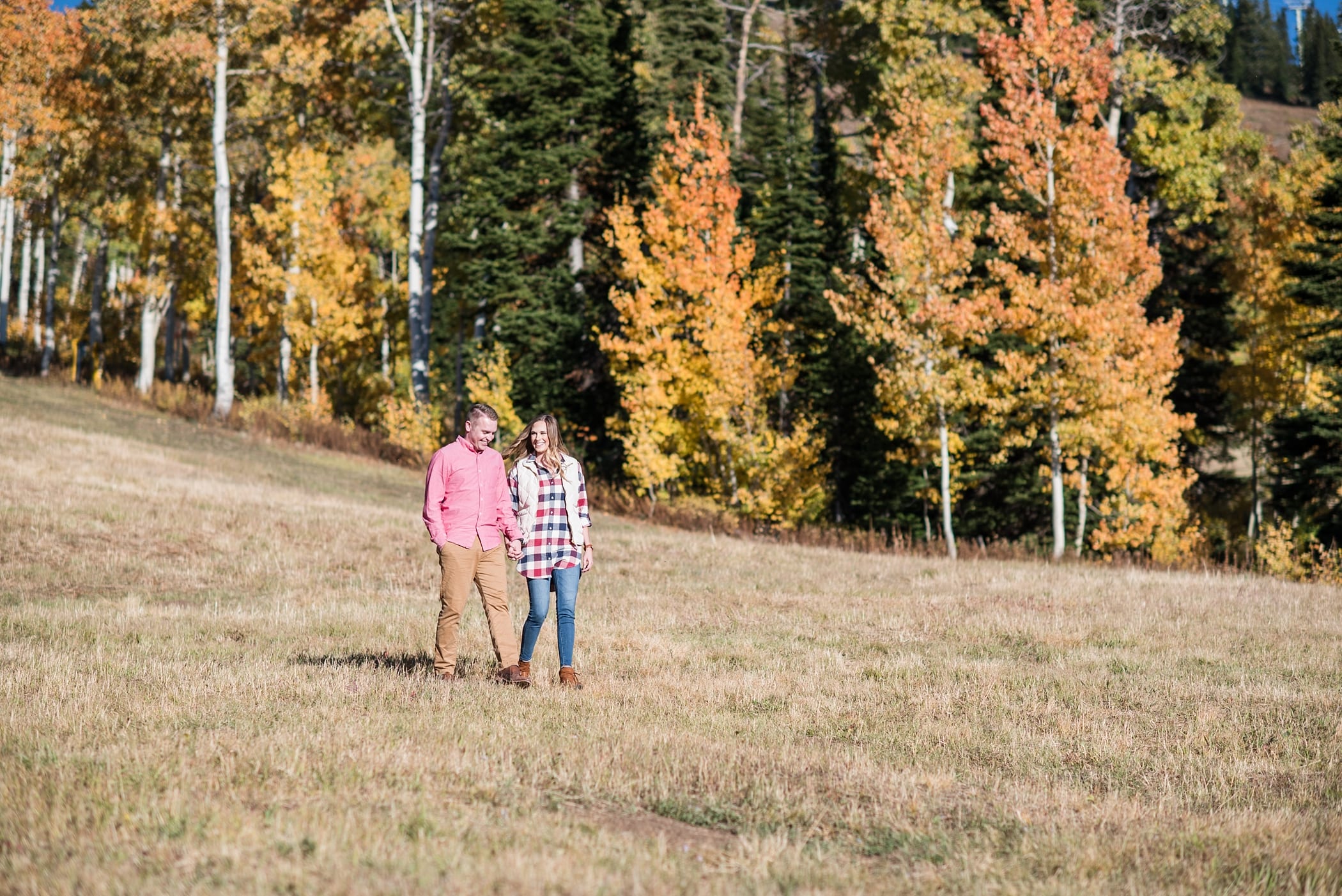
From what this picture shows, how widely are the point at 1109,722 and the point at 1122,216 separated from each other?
17689mm

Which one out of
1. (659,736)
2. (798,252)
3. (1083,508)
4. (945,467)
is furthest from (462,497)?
(798,252)

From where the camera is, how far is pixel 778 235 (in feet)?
115

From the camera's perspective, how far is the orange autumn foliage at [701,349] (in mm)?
28516

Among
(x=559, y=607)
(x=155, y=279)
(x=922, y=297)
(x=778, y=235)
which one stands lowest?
(x=559, y=607)

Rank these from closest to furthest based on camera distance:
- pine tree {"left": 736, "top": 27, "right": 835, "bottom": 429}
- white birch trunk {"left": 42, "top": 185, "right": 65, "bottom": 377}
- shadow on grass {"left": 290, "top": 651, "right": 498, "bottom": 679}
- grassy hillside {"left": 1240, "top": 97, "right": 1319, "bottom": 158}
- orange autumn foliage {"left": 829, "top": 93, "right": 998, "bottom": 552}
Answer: shadow on grass {"left": 290, "top": 651, "right": 498, "bottom": 679} → orange autumn foliage {"left": 829, "top": 93, "right": 998, "bottom": 552} → pine tree {"left": 736, "top": 27, "right": 835, "bottom": 429} → white birch trunk {"left": 42, "top": 185, "right": 65, "bottom": 377} → grassy hillside {"left": 1240, "top": 97, "right": 1319, "bottom": 158}

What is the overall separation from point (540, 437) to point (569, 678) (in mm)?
1890

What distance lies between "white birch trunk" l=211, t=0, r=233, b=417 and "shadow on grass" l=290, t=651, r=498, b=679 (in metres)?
22.9

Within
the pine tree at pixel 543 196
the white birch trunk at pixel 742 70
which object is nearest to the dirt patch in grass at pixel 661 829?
the pine tree at pixel 543 196

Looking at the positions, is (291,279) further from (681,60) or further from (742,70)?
(742,70)

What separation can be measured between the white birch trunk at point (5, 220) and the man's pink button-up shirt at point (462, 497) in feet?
105

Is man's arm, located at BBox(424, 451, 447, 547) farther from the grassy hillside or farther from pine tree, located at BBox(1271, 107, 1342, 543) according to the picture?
the grassy hillside

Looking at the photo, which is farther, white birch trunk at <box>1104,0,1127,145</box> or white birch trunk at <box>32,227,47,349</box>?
white birch trunk at <box>32,227,47,349</box>

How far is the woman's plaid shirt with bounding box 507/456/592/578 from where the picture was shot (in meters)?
8.90

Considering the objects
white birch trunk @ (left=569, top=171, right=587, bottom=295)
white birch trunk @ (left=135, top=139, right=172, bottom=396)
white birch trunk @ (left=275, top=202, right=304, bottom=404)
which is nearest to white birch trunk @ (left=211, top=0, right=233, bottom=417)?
white birch trunk @ (left=135, top=139, right=172, bottom=396)
